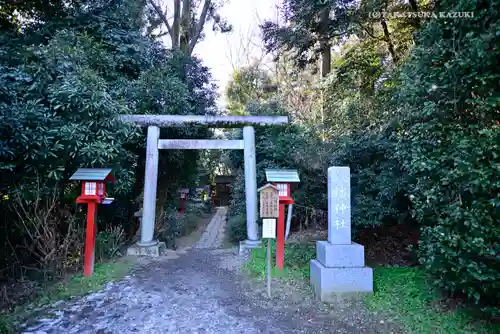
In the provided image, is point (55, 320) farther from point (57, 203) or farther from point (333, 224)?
point (333, 224)

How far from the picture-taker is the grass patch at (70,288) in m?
3.92

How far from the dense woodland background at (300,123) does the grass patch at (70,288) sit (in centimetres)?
50

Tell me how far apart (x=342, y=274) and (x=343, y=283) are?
13 centimetres

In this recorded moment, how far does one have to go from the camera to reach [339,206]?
4770 mm

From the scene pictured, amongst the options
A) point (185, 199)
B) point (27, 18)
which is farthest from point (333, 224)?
point (185, 199)

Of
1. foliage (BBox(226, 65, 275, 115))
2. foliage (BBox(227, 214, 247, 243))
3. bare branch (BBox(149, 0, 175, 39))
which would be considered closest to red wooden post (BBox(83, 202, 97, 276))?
foliage (BBox(227, 214, 247, 243))

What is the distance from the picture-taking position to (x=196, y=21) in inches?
497

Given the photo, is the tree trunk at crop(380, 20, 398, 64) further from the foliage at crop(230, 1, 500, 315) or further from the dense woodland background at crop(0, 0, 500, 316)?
the foliage at crop(230, 1, 500, 315)

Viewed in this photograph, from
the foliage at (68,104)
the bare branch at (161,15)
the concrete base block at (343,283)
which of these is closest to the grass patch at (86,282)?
the foliage at (68,104)

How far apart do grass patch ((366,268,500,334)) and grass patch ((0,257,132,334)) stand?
14.6 ft

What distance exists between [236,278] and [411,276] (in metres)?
3.06

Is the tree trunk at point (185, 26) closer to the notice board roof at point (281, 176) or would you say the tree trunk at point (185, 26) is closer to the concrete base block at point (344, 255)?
the notice board roof at point (281, 176)

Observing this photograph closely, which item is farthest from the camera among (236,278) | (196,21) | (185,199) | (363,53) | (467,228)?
(185,199)

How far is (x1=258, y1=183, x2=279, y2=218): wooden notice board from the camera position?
16.7 feet
